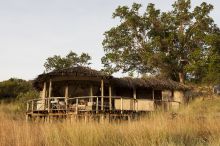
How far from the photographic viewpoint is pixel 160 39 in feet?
122

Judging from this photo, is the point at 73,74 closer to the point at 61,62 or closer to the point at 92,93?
the point at 92,93

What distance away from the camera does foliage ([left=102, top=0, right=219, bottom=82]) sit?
3700 cm

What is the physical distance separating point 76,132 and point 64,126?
96 centimetres

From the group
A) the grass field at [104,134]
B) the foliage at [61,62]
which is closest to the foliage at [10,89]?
the foliage at [61,62]

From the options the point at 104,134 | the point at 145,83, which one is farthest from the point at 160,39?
the point at 104,134

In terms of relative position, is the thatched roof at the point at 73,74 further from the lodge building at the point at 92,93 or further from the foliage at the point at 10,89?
the foliage at the point at 10,89

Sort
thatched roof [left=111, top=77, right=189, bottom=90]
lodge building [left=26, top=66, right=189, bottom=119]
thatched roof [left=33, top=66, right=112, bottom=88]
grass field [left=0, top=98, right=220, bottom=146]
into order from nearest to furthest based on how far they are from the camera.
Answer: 1. grass field [left=0, top=98, right=220, bottom=146]
2. lodge building [left=26, top=66, right=189, bottom=119]
3. thatched roof [left=33, top=66, right=112, bottom=88]
4. thatched roof [left=111, top=77, right=189, bottom=90]

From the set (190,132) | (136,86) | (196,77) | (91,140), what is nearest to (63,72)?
(136,86)

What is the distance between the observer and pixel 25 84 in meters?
44.9

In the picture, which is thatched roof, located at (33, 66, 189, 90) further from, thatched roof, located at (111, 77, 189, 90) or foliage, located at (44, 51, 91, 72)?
foliage, located at (44, 51, 91, 72)

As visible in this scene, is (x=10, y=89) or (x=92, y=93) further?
(x=10, y=89)

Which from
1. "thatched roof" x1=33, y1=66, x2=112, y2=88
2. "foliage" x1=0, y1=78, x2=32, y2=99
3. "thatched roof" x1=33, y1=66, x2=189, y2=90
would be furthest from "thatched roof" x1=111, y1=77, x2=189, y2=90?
"foliage" x1=0, y1=78, x2=32, y2=99

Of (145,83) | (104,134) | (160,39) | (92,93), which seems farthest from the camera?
(160,39)

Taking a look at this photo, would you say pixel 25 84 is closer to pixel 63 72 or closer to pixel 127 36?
pixel 127 36
